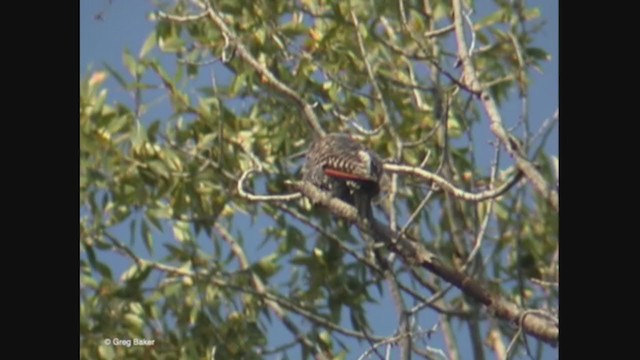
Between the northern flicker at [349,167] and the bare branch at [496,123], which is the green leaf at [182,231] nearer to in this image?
the northern flicker at [349,167]

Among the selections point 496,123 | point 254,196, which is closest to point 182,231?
point 254,196

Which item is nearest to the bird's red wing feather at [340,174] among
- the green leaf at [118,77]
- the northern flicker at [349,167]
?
the northern flicker at [349,167]

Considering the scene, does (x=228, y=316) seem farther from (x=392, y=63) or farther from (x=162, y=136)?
(x=392, y=63)

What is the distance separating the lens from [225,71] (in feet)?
8.98

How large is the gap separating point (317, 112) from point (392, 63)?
0.52 feet

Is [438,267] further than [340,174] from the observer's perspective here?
No

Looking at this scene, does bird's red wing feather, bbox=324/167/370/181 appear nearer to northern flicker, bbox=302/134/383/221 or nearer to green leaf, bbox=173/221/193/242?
northern flicker, bbox=302/134/383/221

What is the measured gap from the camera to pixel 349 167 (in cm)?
265

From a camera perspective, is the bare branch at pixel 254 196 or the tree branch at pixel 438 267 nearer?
the tree branch at pixel 438 267

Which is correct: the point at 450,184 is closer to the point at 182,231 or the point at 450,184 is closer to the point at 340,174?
the point at 340,174

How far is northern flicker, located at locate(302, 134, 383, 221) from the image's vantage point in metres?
2.63

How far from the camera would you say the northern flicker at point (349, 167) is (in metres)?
2.63

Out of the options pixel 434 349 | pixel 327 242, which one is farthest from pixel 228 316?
pixel 434 349

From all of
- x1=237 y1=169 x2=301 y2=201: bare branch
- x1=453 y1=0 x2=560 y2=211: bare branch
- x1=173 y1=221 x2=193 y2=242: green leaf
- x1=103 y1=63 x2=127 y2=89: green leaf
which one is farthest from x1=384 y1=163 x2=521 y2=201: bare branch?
x1=103 y1=63 x2=127 y2=89: green leaf
